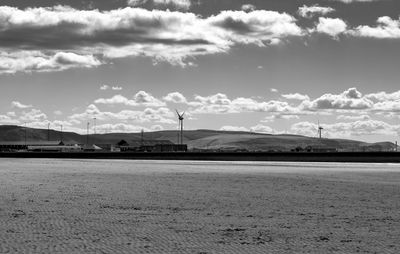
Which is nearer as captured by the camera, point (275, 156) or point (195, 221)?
point (195, 221)

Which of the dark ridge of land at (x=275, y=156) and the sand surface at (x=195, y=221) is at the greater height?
the dark ridge of land at (x=275, y=156)

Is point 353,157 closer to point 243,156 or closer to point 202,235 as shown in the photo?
point 243,156

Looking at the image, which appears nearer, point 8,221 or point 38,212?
point 8,221

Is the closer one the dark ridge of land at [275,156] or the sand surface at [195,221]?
the sand surface at [195,221]

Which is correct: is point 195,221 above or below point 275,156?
below

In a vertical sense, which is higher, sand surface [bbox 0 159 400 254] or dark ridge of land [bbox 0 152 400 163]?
dark ridge of land [bbox 0 152 400 163]

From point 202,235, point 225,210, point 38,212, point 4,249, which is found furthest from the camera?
point 225,210

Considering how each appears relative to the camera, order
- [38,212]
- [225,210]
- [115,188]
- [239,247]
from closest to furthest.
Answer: [239,247] → [38,212] → [225,210] → [115,188]

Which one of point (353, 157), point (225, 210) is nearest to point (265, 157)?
point (353, 157)

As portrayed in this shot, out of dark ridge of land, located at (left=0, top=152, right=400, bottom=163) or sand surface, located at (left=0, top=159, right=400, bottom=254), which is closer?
sand surface, located at (left=0, top=159, right=400, bottom=254)

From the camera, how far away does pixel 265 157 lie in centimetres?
13475

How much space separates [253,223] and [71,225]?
5319 mm

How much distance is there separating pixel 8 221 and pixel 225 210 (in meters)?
7.68

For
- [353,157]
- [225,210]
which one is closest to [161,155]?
[353,157]
